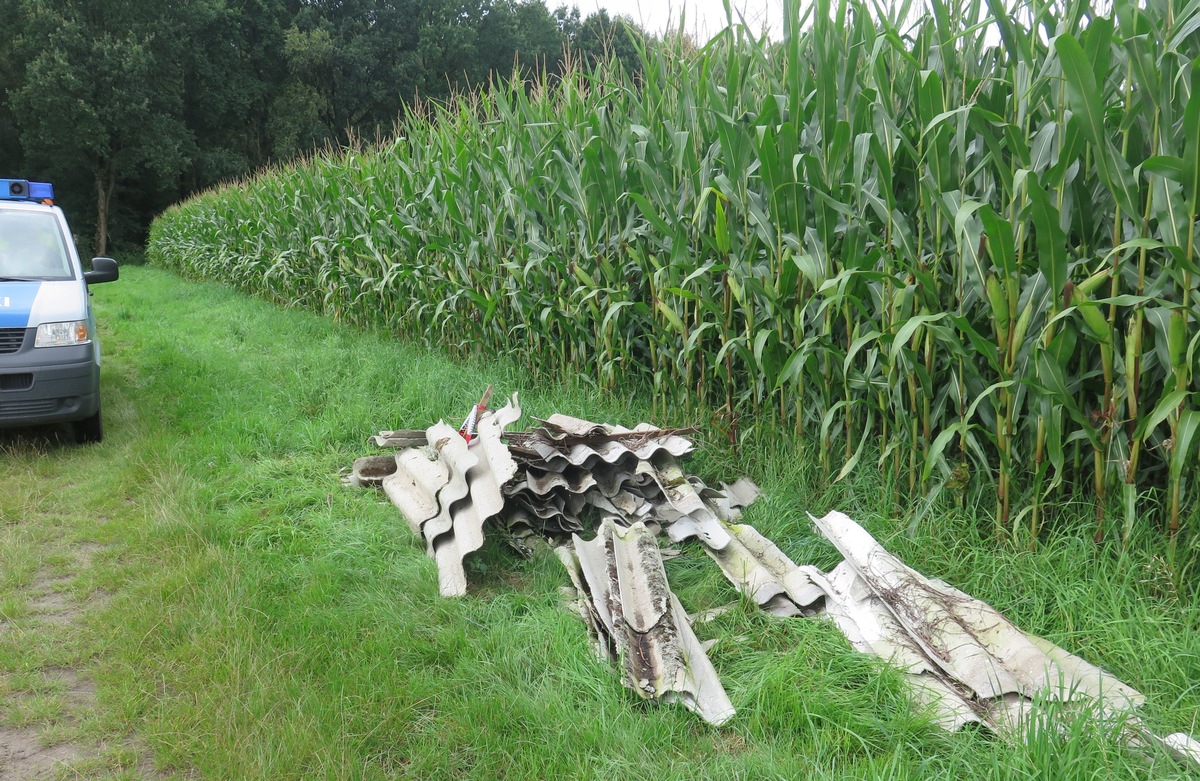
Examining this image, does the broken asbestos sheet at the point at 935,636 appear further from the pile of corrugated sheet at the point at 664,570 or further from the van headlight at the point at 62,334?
the van headlight at the point at 62,334

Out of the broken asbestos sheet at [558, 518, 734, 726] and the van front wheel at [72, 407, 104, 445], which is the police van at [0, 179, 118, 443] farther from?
the broken asbestos sheet at [558, 518, 734, 726]

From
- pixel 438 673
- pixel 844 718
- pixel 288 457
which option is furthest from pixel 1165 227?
pixel 288 457

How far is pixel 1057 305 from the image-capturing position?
2797mm

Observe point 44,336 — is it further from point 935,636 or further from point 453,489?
point 935,636

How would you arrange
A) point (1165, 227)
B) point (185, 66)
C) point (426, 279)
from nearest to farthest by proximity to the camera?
point (1165, 227) → point (426, 279) → point (185, 66)

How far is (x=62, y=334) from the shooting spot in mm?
5570

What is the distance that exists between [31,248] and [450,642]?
5505 mm

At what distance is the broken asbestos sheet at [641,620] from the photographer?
2.53 m

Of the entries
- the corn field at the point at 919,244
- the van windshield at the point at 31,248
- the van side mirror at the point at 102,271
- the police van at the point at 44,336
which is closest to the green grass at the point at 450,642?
the corn field at the point at 919,244

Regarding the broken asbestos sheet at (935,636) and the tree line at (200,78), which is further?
the tree line at (200,78)

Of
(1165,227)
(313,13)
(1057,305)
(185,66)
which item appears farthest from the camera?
(313,13)

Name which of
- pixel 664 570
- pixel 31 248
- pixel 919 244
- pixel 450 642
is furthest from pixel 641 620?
pixel 31 248

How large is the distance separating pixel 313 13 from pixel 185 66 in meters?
8.84

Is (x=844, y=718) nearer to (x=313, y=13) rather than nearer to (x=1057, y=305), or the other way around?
(x=1057, y=305)
